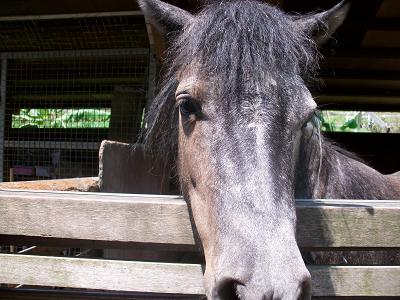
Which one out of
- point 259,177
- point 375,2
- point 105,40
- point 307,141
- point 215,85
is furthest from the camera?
point 105,40

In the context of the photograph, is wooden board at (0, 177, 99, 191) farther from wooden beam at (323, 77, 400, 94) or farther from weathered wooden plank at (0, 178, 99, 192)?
wooden beam at (323, 77, 400, 94)

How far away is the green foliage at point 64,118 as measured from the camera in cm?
613

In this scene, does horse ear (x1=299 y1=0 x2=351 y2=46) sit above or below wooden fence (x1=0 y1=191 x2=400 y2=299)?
above

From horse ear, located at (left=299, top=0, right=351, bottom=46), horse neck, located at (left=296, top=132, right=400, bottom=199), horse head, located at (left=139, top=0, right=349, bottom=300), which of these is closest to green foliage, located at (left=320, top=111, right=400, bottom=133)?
horse neck, located at (left=296, top=132, right=400, bottom=199)

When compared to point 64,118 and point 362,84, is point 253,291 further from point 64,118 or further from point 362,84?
point 362,84

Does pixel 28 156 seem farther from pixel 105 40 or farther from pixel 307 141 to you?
pixel 307 141

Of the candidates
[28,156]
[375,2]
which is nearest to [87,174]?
[28,156]

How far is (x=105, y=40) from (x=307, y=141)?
4.03 metres

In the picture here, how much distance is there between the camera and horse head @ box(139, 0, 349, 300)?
1187mm

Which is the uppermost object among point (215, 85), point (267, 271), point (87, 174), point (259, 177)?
point (215, 85)

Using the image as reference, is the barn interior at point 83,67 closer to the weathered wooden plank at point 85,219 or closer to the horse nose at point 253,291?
the weathered wooden plank at point 85,219

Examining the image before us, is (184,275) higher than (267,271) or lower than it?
lower

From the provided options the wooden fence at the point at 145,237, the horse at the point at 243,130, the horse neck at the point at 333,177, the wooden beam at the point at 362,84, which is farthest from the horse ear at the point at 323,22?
the wooden beam at the point at 362,84

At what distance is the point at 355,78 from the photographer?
7.38m
